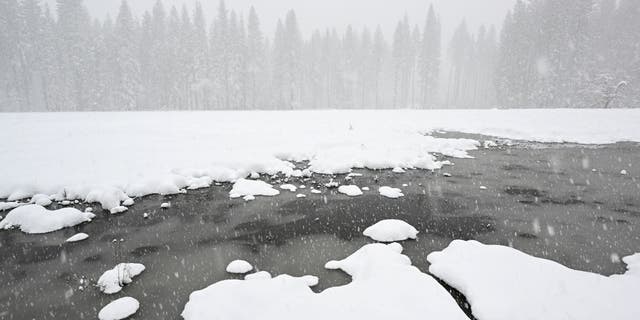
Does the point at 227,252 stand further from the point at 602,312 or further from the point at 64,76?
the point at 64,76

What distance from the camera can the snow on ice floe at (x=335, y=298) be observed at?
4.10 metres

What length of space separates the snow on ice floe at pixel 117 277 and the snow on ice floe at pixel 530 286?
5.06 m

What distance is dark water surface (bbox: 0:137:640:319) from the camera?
514 cm

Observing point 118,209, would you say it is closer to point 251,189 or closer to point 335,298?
point 251,189

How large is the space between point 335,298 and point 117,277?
3.64 meters

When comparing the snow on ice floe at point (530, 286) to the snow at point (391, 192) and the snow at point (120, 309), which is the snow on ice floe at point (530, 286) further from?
the snow at point (120, 309)

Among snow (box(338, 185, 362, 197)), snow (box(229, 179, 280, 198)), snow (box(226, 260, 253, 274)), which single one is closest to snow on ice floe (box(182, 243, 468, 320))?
snow (box(226, 260, 253, 274))

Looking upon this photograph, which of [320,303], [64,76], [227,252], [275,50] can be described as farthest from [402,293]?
[64,76]

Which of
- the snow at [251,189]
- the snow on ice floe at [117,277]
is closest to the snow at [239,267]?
the snow on ice floe at [117,277]

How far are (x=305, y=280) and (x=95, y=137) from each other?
Answer: 48.5 ft

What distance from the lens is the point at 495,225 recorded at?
24.0ft

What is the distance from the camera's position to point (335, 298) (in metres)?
4.46

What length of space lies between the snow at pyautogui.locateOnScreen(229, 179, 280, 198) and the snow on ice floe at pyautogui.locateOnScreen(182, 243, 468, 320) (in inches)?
175

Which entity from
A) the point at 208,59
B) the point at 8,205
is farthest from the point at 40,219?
the point at 208,59
